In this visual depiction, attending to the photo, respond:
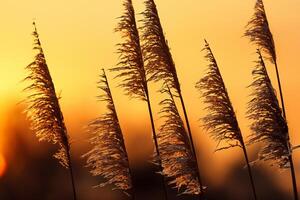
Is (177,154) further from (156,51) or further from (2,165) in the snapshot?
(2,165)

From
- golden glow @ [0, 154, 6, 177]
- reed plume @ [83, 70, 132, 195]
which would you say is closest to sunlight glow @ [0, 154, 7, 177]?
golden glow @ [0, 154, 6, 177]

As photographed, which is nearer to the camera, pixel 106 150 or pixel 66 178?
pixel 106 150

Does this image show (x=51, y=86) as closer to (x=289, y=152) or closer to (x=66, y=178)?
(x=289, y=152)

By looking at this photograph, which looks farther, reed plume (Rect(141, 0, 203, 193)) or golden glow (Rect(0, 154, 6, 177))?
golden glow (Rect(0, 154, 6, 177))

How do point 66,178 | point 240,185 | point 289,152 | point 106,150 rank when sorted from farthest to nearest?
point 240,185, point 66,178, point 106,150, point 289,152

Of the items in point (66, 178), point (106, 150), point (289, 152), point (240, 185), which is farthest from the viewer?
point (240, 185)

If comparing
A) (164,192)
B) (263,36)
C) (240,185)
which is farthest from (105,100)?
(240,185)

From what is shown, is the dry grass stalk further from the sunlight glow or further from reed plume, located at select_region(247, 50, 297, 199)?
the sunlight glow

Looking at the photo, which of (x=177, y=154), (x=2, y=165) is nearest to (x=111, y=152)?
(x=177, y=154)
